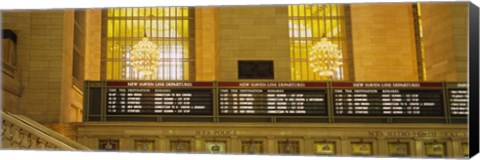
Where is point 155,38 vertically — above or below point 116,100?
above

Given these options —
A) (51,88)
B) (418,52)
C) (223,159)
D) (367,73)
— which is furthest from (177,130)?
(418,52)

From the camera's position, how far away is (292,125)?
36.2ft

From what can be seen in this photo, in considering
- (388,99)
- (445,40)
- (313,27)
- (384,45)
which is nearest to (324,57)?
(384,45)

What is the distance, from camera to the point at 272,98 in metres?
11.3

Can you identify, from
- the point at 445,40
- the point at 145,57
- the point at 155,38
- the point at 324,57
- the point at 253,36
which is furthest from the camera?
the point at 155,38

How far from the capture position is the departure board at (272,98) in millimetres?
11266

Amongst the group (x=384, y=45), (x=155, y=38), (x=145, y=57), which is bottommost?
(x=145, y=57)

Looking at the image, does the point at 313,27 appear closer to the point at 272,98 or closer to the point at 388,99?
the point at 388,99

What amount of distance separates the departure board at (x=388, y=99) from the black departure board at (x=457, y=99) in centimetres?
15

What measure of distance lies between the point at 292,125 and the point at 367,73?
344 inches

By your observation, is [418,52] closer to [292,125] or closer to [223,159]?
[292,125]

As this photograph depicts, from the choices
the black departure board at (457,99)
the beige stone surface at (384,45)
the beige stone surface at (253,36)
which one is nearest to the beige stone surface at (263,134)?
the black departure board at (457,99)

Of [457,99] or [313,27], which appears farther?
[313,27]

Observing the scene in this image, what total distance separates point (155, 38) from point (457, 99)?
14.1m
